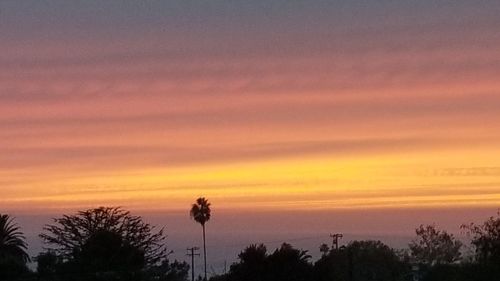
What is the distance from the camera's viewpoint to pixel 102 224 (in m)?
89.3

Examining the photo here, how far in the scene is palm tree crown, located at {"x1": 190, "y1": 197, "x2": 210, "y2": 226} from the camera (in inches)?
5005

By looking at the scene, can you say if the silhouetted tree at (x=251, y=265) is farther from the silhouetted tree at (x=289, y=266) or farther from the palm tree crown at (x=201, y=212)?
the palm tree crown at (x=201, y=212)

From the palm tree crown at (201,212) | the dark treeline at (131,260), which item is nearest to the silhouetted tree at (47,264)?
the dark treeline at (131,260)

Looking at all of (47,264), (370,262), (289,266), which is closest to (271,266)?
(289,266)

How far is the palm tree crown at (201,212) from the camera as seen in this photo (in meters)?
127

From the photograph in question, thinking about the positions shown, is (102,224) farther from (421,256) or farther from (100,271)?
(421,256)

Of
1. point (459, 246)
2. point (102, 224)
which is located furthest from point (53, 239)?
point (459, 246)

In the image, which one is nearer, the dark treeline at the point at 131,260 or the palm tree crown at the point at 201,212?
the dark treeline at the point at 131,260

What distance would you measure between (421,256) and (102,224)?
142ft

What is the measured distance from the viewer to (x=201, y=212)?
127312 millimetres

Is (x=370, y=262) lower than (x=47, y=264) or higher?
higher

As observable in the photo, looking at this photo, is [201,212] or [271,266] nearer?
A: [271,266]

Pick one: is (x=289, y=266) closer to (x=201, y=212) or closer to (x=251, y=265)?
(x=251, y=265)

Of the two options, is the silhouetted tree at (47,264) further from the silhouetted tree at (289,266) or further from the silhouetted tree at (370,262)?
the silhouetted tree at (370,262)
